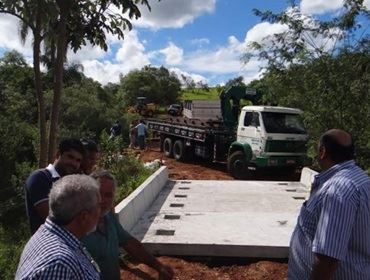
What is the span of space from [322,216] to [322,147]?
42 centimetres

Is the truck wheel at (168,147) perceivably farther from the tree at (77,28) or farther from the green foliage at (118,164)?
the tree at (77,28)

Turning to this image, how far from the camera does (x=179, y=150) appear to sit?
2025 cm

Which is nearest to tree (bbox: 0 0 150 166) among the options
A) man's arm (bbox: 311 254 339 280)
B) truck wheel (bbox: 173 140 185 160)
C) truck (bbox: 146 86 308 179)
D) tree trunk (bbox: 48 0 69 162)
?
tree trunk (bbox: 48 0 69 162)

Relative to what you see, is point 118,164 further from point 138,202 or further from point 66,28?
point 66,28

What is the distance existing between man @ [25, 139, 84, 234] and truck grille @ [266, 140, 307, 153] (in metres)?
11.5

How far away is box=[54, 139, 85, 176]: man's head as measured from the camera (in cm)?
370

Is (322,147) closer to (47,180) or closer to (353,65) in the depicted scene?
(47,180)

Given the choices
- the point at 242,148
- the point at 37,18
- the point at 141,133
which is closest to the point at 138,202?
the point at 37,18

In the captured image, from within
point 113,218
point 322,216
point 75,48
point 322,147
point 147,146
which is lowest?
point 147,146

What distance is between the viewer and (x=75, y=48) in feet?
21.0

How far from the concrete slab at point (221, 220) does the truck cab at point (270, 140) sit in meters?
2.28

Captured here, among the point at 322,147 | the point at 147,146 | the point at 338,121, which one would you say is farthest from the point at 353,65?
the point at 147,146

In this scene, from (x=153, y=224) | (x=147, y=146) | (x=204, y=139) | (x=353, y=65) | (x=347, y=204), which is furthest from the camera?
(x=147, y=146)

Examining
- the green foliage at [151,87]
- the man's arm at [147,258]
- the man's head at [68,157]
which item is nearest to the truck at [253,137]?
the man's arm at [147,258]
